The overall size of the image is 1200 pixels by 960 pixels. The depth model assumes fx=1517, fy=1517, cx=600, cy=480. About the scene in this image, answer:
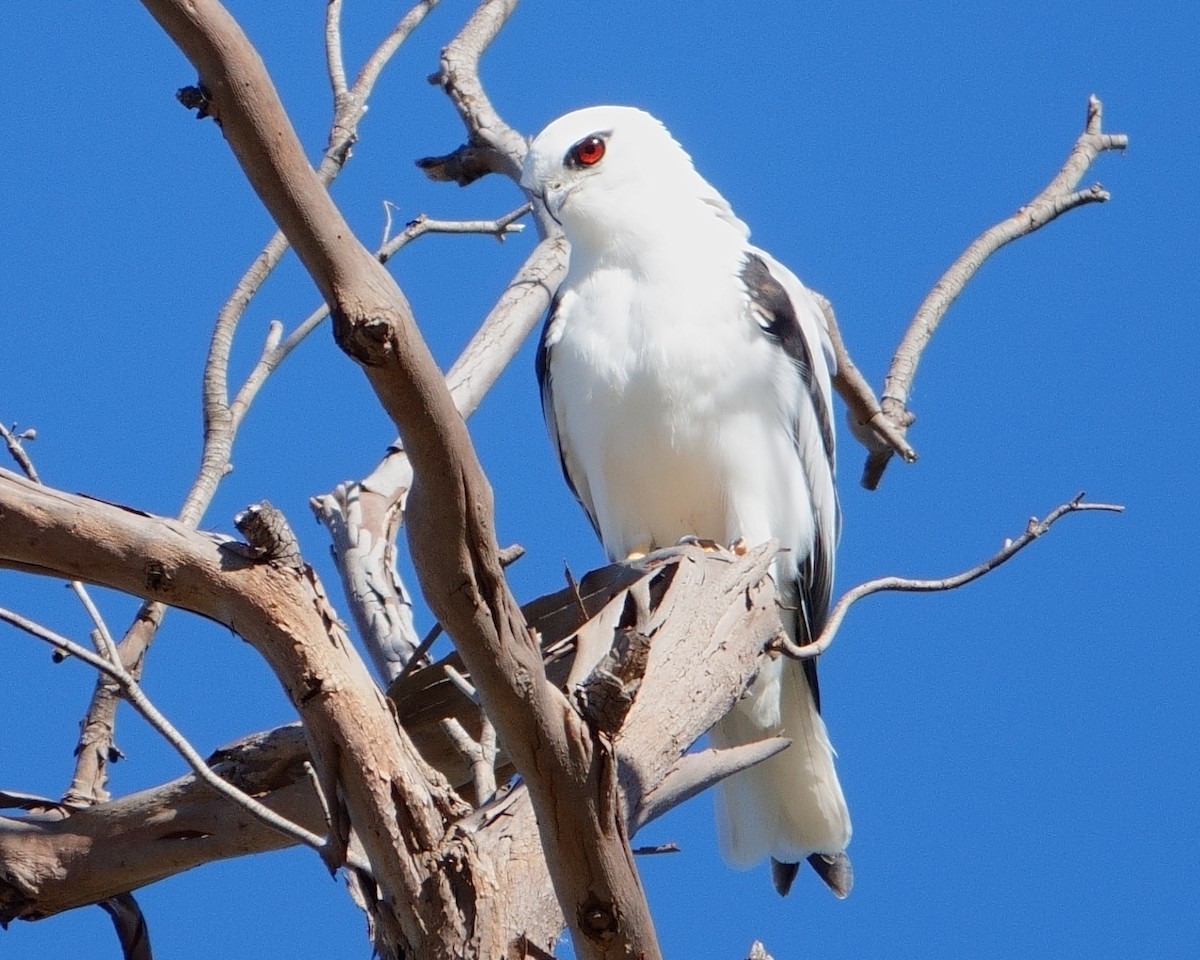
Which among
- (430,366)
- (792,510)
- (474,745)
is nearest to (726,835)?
(792,510)

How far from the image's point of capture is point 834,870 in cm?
425

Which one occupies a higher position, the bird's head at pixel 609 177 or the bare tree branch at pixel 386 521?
the bird's head at pixel 609 177

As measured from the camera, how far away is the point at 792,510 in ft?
15.2

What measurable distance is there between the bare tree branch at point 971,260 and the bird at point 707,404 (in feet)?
0.66

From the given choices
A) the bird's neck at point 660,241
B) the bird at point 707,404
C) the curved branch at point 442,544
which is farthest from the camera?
the bird's neck at point 660,241

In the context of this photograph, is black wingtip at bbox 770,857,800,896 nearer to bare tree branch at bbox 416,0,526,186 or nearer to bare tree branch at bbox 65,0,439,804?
bare tree branch at bbox 65,0,439,804

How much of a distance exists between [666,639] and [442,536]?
4.09 feet

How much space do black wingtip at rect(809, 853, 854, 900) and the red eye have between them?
7.41ft

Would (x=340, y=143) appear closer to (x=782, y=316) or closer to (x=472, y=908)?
(x=782, y=316)

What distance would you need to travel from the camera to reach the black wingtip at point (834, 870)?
13.9ft

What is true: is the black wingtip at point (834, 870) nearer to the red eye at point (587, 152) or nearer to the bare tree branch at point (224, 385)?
the bare tree branch at point (224, 385)

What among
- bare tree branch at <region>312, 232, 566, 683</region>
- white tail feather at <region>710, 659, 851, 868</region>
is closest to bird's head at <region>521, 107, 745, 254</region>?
bare tree branch at <region>312, 232, 566, 683</region>

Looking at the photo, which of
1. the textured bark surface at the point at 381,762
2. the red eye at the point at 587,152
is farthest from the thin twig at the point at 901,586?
the red eye at the point at 587,152

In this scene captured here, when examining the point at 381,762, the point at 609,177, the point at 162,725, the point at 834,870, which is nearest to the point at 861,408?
the point at 609,177
